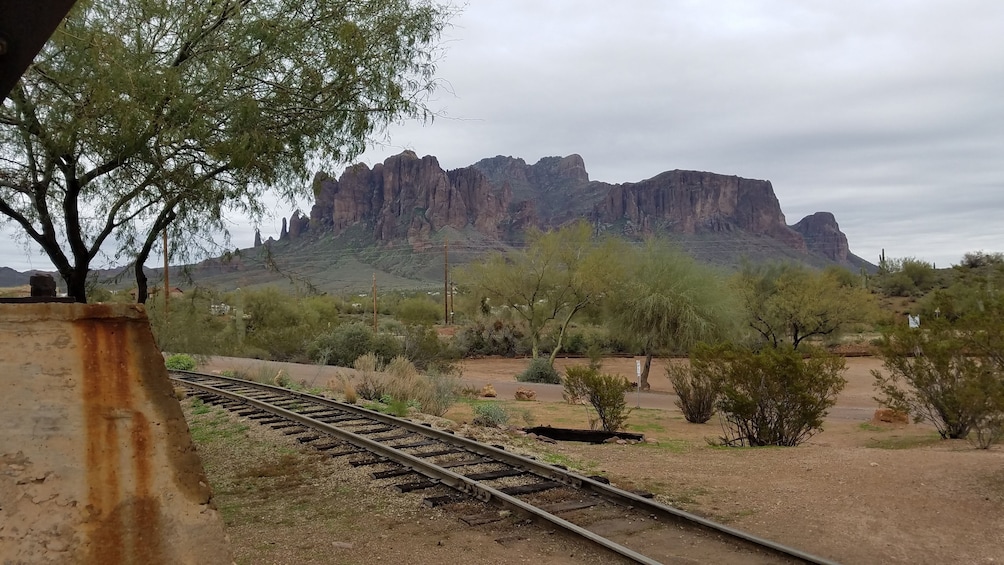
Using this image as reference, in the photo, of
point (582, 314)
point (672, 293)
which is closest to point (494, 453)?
point (672, 293)

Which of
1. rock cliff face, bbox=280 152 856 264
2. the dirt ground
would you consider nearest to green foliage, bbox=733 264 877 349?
the dirt ground

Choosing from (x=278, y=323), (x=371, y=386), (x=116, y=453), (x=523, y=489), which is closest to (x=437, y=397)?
(x=371, y=386)

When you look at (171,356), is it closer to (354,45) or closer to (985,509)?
(354,45)

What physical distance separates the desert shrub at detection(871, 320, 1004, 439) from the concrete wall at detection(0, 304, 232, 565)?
37.1 ft

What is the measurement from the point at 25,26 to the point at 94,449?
2.11 metres

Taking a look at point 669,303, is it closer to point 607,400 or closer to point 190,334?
point 607,400

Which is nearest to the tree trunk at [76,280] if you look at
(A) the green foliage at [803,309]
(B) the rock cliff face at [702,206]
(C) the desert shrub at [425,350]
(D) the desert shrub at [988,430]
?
(D) the desert shrub at [988,430]

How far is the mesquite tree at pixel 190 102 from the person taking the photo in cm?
725

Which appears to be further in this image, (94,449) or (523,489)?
(523,489)

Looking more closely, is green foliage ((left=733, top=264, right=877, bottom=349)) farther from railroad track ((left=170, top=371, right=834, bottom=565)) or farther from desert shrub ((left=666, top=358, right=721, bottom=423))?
railroad track ((left=170, top=371, right=834, bottom=565))

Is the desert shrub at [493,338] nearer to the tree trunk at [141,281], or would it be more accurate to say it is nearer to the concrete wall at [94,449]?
the tree trunk at [141,281]

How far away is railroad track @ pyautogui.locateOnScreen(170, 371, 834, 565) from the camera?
240 inches

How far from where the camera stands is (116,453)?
3455 millimetres

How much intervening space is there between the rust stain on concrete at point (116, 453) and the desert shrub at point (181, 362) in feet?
85.9
